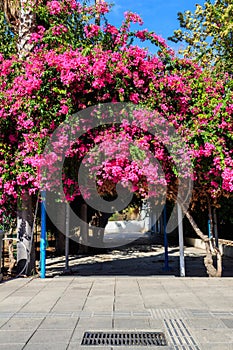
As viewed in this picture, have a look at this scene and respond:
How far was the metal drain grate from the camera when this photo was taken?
414 cm

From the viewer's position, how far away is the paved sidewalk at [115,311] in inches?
167

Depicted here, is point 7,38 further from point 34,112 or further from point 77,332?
point 77,332

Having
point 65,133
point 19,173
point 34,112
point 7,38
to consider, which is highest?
point 7,38

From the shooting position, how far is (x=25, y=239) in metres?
9.66

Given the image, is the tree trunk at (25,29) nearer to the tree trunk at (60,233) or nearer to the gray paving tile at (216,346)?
the tree trunk at (60,233)

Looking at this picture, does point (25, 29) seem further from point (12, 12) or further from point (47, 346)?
point (47, 346)

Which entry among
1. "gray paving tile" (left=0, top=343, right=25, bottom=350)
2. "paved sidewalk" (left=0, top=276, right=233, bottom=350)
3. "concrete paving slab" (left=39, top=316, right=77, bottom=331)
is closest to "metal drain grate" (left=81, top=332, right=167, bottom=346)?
"paved sidewalk" (left=0, top=276, right=233, bottom=350)

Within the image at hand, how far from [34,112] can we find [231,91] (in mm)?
4346

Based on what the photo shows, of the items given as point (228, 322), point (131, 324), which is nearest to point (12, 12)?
point (131, 324)

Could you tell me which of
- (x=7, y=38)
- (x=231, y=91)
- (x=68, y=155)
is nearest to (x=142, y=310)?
(x=68, y=155)

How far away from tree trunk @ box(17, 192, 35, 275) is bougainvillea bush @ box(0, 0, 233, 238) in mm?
933

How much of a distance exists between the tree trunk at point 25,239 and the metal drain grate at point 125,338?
5433 millimetres

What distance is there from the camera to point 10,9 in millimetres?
10469

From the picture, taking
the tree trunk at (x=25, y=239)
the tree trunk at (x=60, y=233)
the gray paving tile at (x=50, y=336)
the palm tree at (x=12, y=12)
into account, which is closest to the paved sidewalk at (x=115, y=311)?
the gray paving tile at (x=50, y=336)
